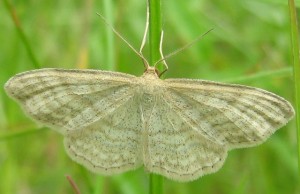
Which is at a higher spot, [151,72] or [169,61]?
[169,61]

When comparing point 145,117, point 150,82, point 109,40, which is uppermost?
point 109,40

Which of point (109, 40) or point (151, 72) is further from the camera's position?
point (109, 40)

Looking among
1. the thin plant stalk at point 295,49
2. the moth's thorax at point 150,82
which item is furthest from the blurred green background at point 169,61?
the thin plant stalk at point 295,49

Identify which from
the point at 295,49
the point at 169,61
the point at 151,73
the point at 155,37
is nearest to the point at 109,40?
the point at 151,73

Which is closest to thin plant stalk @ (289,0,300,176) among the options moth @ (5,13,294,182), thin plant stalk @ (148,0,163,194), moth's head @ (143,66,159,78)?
moth @ (5,13,294,182)

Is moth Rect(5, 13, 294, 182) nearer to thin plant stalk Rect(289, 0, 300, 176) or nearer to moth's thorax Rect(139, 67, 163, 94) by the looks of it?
moth's thorax Rect(139, 67, 163, 94)

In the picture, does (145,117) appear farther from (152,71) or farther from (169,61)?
(169,61)

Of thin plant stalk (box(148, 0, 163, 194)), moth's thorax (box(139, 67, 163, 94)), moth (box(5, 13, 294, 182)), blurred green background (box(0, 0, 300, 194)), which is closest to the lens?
thin plant stalk (box(148, 0, 163, 194))
